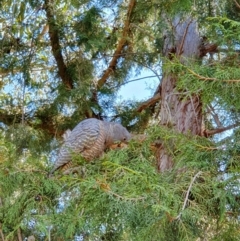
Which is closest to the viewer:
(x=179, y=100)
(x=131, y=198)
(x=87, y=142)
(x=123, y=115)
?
(x=131, y=198)

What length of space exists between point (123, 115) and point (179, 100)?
0.58 metres

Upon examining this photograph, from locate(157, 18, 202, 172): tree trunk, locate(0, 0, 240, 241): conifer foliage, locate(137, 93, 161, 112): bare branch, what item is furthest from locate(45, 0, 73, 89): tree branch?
locate(157, 18, 202, 172): tree trunk

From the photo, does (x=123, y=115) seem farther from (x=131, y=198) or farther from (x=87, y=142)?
(x=131, y=198)

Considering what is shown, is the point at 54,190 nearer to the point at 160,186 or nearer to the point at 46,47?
the point at 160,186

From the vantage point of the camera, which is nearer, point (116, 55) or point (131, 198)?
point (131, 198)

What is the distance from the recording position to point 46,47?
10.4 ft

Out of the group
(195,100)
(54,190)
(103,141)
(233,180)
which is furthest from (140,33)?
(233,180)

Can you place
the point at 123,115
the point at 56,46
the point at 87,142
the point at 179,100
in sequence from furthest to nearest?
the point at 123,115
the point at 56,46
the point at 179,100
the point at 87,142

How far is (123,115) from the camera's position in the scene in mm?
3168

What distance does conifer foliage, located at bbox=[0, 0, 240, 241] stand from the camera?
1585 millimetres

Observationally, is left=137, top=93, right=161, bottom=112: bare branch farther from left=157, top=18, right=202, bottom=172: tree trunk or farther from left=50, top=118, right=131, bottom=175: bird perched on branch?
left=50, top=118, right=131, bottom=175: bird perched on branch

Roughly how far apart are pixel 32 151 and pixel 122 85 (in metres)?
0.70

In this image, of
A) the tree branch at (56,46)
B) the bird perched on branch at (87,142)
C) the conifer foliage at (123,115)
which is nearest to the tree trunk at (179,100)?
the conifer foliage at (123,115)

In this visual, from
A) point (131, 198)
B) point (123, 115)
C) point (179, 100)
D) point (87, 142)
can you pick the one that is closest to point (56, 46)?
point (123, 115)
